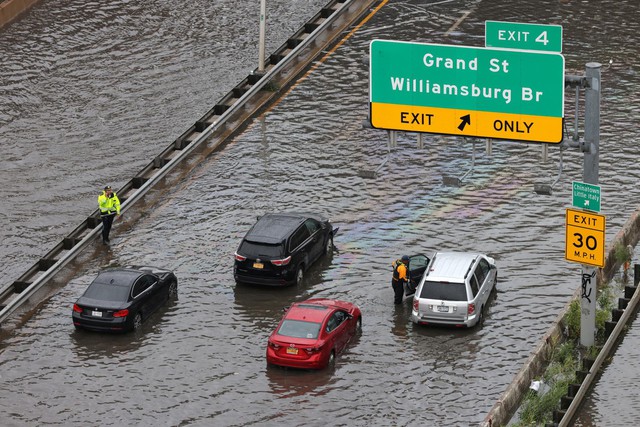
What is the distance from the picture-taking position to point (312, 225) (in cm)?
4094

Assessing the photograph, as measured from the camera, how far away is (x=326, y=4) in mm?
59656

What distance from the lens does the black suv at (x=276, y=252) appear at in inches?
1548

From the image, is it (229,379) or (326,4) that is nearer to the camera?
(229,379)

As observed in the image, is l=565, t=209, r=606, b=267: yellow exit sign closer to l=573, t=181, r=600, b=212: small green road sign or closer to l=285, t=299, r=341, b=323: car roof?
l=573, t=181, r=600, b=212: small green road sign

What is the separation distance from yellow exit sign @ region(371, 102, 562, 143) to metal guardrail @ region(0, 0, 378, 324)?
11631mm

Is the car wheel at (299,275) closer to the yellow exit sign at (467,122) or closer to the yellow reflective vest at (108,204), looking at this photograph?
the yellow exit sign at (467,122)

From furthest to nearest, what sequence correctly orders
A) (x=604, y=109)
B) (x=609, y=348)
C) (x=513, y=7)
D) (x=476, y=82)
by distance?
(x=513, y=7) → (x=604, y=109) → (x=609, y=348) → (x=476, y=82)

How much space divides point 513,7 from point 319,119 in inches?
480

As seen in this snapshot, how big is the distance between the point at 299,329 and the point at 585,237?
24.3ft

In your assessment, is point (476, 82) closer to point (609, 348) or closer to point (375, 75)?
point (375, 75)

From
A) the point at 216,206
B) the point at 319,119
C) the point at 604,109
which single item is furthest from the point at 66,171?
the point at 604,109

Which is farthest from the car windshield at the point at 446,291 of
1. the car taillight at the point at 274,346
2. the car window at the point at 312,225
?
the car window at the point at 312,225

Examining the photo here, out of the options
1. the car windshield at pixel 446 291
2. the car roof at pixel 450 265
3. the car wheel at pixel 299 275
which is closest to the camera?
the car windshield at pixel 446 291

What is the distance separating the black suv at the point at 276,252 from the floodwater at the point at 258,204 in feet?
1.80
